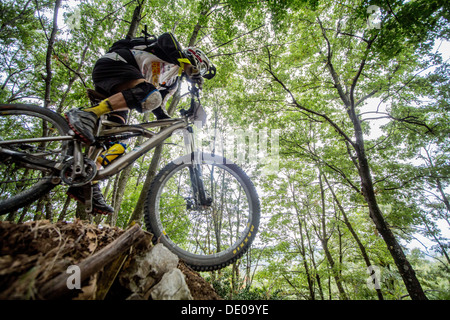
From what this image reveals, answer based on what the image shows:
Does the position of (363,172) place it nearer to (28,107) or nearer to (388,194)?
(388,194)

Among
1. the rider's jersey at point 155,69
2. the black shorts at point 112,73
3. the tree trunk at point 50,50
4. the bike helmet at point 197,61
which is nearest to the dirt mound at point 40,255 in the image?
the black shorts at point 112,73

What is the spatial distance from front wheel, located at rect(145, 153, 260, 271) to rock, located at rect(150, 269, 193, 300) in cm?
42

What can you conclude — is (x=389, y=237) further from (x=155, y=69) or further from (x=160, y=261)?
(x=155, y=69)

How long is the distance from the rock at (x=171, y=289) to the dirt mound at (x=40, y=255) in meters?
0.30

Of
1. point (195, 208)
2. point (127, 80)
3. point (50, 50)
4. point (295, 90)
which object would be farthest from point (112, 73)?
point (295, 90)

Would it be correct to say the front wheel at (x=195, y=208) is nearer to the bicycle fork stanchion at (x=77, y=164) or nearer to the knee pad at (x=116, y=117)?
the bicycle fork stanchion at (x=77, y=164)

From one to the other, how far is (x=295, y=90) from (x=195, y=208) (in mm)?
7334

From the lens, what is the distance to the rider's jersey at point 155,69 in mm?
2336

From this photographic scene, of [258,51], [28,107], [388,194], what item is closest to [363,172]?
[388,194]

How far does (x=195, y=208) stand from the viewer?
7.63ft

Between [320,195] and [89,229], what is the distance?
14.5 metres

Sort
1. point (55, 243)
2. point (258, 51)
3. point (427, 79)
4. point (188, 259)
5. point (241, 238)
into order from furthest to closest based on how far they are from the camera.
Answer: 1. point (258, 51)
2. point (427, 79)
3. point (241, 238)
4. point (188, 259)
5. point (55, 243)

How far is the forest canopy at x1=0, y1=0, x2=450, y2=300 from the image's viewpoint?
434cm
